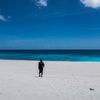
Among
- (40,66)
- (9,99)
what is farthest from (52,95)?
(40,66)

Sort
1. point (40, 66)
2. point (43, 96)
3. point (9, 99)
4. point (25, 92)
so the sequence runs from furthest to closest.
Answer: point (40, 66) < point (25, 92) < point (43, 96) < point (9, 99)

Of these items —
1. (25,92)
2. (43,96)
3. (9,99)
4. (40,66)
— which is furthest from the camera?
(40,66)

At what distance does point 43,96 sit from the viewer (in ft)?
34.3

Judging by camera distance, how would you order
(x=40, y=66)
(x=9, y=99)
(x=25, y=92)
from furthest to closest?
(x=40, y=66), (x=25, y=92), (x=9, y=99)

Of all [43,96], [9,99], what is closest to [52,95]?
[43,96]

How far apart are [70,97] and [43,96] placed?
4.04ft

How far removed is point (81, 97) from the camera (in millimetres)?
10320

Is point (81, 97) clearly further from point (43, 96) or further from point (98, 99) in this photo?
point (43, 96)

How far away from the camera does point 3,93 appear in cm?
1091

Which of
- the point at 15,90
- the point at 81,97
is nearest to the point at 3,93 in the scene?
the point at 15,90

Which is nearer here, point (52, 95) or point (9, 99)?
point (9, 99)

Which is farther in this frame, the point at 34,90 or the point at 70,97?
the point at 34,90

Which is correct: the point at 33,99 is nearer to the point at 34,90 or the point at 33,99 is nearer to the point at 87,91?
the point at 34,90

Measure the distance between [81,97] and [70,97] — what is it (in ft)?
1.65
